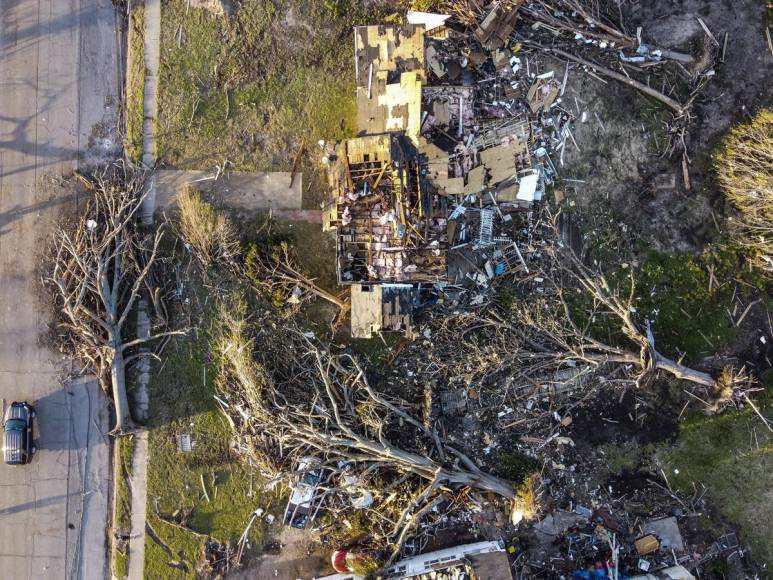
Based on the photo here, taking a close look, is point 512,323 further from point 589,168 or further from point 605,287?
point 589,168

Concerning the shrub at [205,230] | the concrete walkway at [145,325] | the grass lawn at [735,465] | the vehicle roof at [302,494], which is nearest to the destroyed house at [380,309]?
the shrub at [205,230]

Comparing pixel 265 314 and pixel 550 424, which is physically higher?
pixel 265 314

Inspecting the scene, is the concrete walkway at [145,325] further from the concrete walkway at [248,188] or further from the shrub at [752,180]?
the shrub at [752,180]

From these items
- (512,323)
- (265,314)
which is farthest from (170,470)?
(512,323)

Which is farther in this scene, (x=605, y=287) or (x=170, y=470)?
(x=170, y=470)

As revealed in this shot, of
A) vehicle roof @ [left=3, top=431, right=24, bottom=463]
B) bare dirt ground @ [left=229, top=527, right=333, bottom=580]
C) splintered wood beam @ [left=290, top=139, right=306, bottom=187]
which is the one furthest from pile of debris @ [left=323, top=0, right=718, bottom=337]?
vehicle roof @ [left=3, top=431, right=24, bottom=463]

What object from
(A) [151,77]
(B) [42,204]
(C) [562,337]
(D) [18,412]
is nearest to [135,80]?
(A) [151,77]
